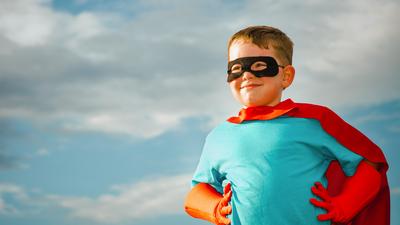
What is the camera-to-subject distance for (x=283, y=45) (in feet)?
12.6

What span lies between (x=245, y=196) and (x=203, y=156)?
58 cm

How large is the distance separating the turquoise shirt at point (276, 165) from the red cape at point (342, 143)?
40 millimetres

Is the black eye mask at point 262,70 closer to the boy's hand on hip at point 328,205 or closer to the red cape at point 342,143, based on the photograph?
the red cape at point 342,143

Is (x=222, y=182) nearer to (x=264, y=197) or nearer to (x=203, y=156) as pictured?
(x=203, y=156)

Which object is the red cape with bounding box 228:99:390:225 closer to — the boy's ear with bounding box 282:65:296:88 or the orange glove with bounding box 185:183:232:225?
the boy's ear with bounding box 282:65:296:88

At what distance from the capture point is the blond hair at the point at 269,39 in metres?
3.76

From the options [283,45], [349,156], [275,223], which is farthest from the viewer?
[283,45]

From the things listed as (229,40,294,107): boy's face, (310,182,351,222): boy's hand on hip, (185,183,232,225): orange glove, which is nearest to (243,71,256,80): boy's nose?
(229,40,294,107): boy's face

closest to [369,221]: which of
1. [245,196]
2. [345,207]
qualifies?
[345,207]

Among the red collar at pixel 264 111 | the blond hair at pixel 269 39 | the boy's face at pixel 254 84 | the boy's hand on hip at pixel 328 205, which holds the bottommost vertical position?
the boy's hand on hip at pixel 328 205

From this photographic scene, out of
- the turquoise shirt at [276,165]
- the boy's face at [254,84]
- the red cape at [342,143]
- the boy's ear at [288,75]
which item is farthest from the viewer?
the boy's ear at [288,75]

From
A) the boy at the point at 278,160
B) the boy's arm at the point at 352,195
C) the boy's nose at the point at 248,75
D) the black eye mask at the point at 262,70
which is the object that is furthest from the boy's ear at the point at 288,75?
the boy's arm at the point at 352,195

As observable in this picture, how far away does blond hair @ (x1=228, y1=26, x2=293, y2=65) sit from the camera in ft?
12.3

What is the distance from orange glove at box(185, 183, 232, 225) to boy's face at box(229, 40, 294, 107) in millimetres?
607
